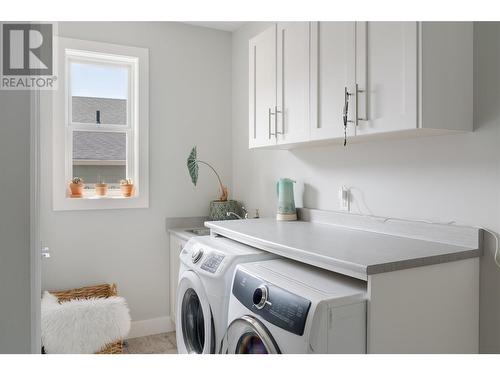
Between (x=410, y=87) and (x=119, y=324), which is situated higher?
(x=410, y=87)

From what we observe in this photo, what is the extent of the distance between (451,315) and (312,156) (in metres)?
1.38

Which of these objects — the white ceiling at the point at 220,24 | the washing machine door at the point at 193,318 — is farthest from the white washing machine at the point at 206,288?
the white ceiling at the point at 220,24

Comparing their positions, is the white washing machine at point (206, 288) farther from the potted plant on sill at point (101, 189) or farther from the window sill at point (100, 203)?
the potted plant on sill at point (101, 189)

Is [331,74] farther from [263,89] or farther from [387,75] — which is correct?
[263,89]

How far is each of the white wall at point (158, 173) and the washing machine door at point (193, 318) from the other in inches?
37.9

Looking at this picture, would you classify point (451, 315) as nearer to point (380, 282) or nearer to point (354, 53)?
point (380, 282)

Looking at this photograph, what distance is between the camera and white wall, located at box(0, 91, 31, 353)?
79 centimetres

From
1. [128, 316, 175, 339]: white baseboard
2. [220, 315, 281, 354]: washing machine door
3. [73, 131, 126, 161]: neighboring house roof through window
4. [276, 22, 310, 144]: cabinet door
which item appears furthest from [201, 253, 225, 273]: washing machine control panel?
[73, 131, 126, 161]: neighboring house roof through window

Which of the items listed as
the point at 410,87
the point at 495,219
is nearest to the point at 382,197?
the point at 495,219

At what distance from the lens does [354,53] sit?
185 centimetres

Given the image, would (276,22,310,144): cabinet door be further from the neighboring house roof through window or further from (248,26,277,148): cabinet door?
the neighboring house roof through window

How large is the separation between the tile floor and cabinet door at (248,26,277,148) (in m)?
1.62

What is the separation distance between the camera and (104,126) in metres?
3.23

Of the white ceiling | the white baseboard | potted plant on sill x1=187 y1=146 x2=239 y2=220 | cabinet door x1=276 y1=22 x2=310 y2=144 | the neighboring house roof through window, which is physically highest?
the white ceiling
